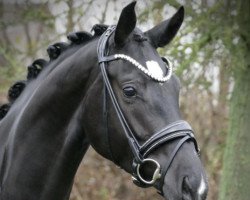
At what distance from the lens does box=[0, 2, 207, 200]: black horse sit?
386 cm

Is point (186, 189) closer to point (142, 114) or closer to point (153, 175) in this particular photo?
point (153, 175)

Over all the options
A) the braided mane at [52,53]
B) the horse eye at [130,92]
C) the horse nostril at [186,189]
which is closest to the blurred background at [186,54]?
the braided mane at [52,53]

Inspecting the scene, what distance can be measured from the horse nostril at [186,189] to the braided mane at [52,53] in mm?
1239

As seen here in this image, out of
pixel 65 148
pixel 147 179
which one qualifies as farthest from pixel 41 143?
pixel 147 179

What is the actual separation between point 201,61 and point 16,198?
5138 mm

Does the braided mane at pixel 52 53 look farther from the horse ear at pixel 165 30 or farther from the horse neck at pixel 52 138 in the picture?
the horse ear at pixel 165 30

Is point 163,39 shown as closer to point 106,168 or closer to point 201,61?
point 201,61

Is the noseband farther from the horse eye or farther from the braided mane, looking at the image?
the braided mane

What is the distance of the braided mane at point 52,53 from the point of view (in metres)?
4.52

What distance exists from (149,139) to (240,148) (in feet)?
17.5

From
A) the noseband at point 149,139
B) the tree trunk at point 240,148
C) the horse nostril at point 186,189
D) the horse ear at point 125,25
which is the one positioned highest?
the horse ear at point 125,25

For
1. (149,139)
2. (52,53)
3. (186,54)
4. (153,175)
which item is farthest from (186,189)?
(186,54)

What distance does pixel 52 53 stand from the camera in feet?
15.4

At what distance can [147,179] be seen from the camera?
157 inches
